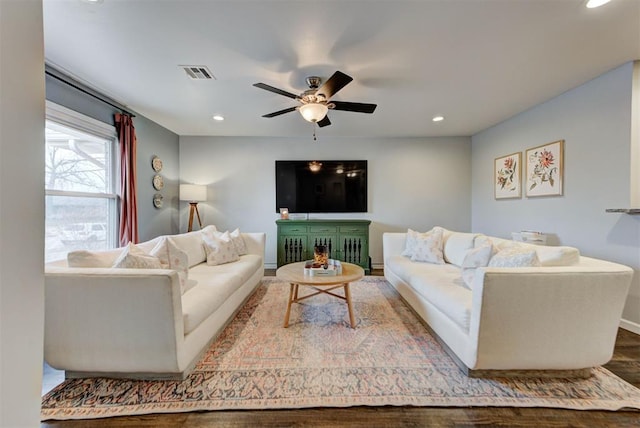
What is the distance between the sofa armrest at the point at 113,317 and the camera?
1.52m

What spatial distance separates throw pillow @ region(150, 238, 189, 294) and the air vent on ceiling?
1565mm

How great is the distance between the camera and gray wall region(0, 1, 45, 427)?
2.21 feet

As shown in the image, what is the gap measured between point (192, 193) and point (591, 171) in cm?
524

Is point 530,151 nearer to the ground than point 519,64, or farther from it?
nearer to the ground

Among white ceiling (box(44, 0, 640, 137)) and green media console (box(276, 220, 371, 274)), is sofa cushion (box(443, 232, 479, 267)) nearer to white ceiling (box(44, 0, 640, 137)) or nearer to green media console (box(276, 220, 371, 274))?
green media console (box(276, 220, 371, 274))

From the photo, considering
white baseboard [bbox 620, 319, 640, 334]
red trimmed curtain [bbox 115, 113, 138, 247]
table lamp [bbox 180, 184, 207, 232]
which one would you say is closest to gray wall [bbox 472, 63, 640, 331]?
white baseboard [bbox 620, 319, 640, 334]

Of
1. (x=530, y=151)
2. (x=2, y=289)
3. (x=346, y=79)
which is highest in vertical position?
(x=346, y=79)

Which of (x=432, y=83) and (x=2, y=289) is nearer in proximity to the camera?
(x=2, y=289)

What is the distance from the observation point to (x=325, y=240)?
441cm

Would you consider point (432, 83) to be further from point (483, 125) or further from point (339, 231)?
point (339, 231)

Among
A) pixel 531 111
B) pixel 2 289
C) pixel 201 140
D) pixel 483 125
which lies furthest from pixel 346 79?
pixel 201 140

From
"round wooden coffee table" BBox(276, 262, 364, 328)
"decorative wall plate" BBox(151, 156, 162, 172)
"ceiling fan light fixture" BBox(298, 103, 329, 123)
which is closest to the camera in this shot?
"round wooden coffee table" BBox(276, 262, 364, 328)

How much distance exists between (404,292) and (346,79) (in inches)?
88.2

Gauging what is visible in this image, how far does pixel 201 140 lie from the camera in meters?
4.71
